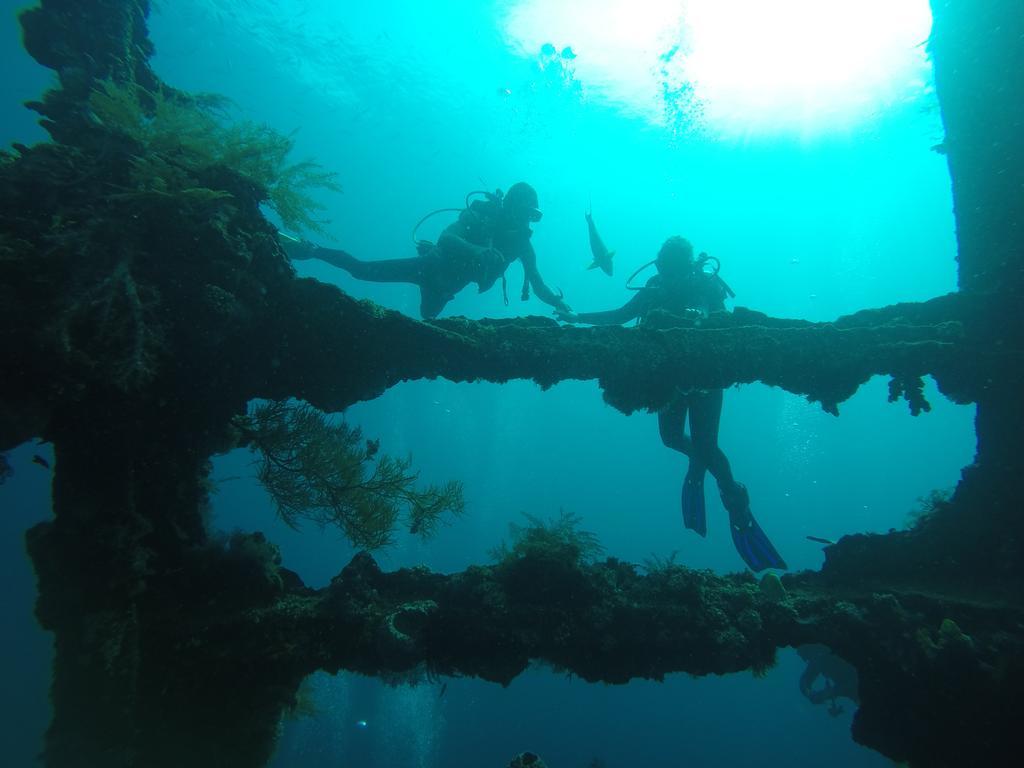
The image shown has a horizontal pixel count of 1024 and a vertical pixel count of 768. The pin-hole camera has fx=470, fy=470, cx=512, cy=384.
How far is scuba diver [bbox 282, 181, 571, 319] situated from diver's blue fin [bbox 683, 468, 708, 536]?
375 centimetres

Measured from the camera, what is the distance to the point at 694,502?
7941mm

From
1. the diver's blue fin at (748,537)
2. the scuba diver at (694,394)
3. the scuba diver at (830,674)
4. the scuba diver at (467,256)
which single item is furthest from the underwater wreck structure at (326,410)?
the scuba diver at (830,674)

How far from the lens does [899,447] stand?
76.6m

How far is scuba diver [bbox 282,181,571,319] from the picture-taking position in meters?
7.50

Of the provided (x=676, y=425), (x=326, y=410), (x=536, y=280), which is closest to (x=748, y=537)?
(x=676, y=425)

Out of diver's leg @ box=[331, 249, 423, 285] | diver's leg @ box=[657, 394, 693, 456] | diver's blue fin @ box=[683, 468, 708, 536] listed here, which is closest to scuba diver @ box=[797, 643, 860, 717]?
diver's blue fin @ box=[683, 468, 708, 536]

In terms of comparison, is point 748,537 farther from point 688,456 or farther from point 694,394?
point 694,394

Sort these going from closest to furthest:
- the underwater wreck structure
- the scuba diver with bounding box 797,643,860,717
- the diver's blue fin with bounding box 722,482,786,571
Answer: the underwater wreck structure, the diver's blue fin with bounding box 722,482,786,571, the scuba diver with bounding box 797,643,860,717

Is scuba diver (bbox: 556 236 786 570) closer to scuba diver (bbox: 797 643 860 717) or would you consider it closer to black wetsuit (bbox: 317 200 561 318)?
black wetsuit (bbox: 317 200 561 318)

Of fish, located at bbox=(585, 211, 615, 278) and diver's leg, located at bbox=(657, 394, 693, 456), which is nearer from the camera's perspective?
diver's leg, located at bbox=(657, 394, 693, 456)

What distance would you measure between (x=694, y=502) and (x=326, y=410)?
20.1ft

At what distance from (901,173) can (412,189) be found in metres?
41.1

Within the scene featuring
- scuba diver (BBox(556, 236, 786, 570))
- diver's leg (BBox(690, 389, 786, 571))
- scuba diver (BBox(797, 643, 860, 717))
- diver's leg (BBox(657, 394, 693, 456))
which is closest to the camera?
diver's leg (BBox(690, 389, 786, 571))

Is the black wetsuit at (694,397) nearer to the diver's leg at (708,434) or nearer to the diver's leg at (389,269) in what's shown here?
the diver's leg at (708,434)
